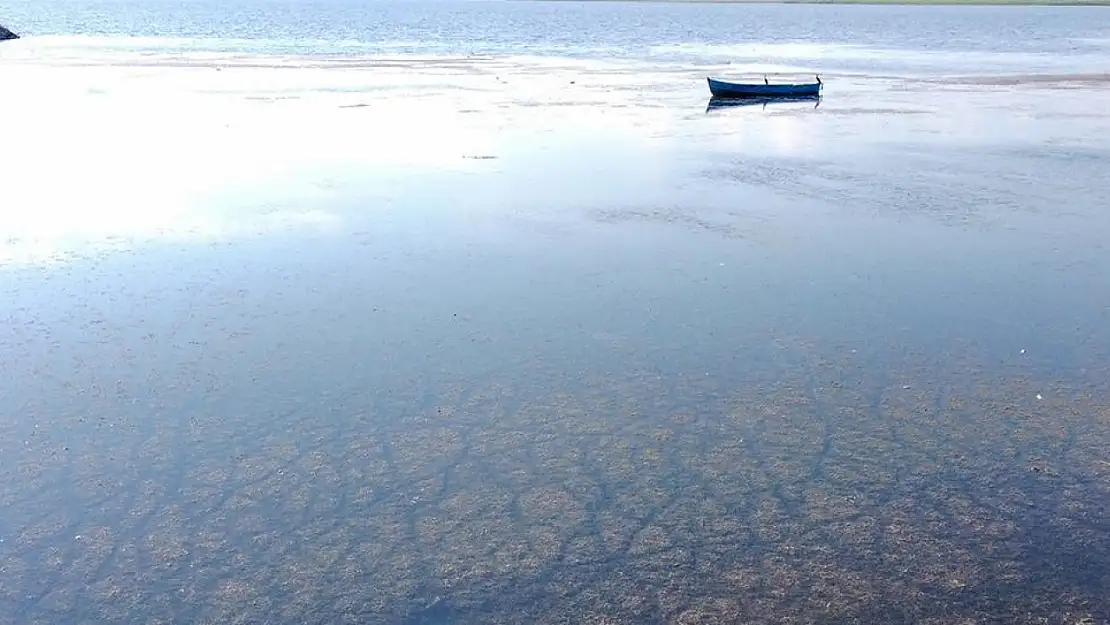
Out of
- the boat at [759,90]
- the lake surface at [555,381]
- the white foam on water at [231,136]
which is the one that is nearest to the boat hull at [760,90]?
the boat at [759,90]

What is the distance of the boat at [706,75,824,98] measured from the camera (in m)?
29.6

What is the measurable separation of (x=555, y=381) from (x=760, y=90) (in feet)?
74.7

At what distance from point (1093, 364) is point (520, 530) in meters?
5.71

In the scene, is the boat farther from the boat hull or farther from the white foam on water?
the white foam on water

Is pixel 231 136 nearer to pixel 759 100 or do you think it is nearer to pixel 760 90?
pixel 759 100

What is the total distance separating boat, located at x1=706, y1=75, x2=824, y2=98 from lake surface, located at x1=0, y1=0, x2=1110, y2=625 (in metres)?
8.55

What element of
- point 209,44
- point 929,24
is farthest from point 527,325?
point 929,24

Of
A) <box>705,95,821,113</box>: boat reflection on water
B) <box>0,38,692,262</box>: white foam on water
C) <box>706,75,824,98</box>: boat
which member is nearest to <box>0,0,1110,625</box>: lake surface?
<box>0,38,692,262</box>: white foam on water

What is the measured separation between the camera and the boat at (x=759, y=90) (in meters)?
29.6

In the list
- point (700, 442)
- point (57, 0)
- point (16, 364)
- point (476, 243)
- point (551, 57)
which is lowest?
point (700, 442)

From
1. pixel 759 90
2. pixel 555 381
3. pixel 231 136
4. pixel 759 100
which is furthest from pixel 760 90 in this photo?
pixel 555 381

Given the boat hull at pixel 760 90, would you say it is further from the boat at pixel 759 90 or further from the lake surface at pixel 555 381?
the lake surface at pixel 555 381

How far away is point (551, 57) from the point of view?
4803 centimetres

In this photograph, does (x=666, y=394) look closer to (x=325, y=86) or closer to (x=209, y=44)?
(x=325, y=86)
